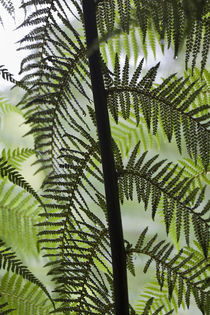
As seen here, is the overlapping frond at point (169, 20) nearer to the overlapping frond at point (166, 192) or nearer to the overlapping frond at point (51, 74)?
the overlapping frond at point (51, 74)

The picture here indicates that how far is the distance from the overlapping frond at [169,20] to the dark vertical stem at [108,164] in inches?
1.5

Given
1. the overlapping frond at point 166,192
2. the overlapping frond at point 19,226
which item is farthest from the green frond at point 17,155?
the overlapping frond at point 166,192

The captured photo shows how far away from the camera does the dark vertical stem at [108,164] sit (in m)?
0.55

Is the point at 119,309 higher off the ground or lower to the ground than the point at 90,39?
lower

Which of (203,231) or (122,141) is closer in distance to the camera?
(203,231)

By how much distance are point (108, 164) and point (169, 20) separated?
225mm

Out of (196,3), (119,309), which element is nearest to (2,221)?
(119,309)

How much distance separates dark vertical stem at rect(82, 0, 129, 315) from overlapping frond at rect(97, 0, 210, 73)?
37 mm

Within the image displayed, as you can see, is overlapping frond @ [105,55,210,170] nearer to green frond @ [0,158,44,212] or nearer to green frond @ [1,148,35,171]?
green frond @ [0,158,44,212]

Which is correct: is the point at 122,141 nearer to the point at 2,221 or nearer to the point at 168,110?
the point at 2,221

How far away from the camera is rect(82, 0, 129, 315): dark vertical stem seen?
55 centimetres

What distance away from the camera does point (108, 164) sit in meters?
0.58

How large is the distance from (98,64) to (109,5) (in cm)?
13

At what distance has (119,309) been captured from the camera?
23.6 inches
